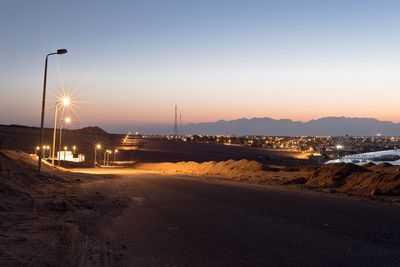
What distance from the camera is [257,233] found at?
561 inches

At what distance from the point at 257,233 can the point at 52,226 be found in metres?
5.43

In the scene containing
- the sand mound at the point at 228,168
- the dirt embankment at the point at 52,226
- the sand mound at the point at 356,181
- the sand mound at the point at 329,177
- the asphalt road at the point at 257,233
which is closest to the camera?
the dirt embankment at the point at 52,226

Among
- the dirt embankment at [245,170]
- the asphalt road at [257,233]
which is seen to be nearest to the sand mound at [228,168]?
the dirt embankment at [245,170]

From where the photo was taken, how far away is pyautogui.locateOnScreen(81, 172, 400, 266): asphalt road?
35.7 feet

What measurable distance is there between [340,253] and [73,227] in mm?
6978

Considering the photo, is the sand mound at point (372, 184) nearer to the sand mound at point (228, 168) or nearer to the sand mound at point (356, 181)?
the sand mound at point (356, 181)

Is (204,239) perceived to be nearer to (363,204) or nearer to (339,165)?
(363,204)

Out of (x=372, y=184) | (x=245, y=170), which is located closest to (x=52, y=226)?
(x=372, y=184)

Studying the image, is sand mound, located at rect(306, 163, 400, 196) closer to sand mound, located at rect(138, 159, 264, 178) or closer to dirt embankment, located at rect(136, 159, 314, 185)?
dirt embankment, located at rect(136, 159, 314, 185)

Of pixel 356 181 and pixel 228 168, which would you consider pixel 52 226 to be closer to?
pixel 356 181

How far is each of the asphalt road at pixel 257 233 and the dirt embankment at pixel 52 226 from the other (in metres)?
0.58

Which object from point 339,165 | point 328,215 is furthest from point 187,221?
point 339,165

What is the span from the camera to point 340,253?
452 inches

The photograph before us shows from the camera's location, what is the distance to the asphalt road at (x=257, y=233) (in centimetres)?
1087
